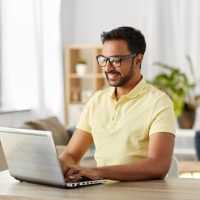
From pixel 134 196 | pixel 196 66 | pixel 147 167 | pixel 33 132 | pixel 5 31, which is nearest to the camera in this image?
pixel 134 196

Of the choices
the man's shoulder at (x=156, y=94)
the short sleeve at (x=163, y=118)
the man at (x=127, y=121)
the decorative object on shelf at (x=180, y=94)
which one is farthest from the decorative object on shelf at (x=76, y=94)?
the short sleeve at (x=163, y=118)

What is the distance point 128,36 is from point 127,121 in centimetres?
35

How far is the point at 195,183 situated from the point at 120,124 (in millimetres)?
438

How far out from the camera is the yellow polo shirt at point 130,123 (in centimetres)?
264

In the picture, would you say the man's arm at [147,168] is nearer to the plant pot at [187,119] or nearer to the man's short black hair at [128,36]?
the man's short black hair at [128,36]

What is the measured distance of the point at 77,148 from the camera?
281cm

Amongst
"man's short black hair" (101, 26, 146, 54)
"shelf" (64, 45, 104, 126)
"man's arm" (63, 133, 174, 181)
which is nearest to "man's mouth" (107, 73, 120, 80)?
"man's short black hair" (101, 26, 146, 54)

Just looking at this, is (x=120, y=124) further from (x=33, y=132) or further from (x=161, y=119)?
(x=33, y=132)

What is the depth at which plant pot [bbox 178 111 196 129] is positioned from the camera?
7938mm

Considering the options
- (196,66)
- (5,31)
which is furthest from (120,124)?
(196,66)

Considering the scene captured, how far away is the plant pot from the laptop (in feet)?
18.3

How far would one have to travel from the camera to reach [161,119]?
102 inches

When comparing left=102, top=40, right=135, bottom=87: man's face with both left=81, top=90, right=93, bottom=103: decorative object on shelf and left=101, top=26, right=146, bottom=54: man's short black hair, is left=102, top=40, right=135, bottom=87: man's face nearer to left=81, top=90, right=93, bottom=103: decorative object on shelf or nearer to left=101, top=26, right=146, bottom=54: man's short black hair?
left=101, top=26, right=146, bottom=54: man's short black hair

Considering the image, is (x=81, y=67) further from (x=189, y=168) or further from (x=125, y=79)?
(x=125, y=79)
